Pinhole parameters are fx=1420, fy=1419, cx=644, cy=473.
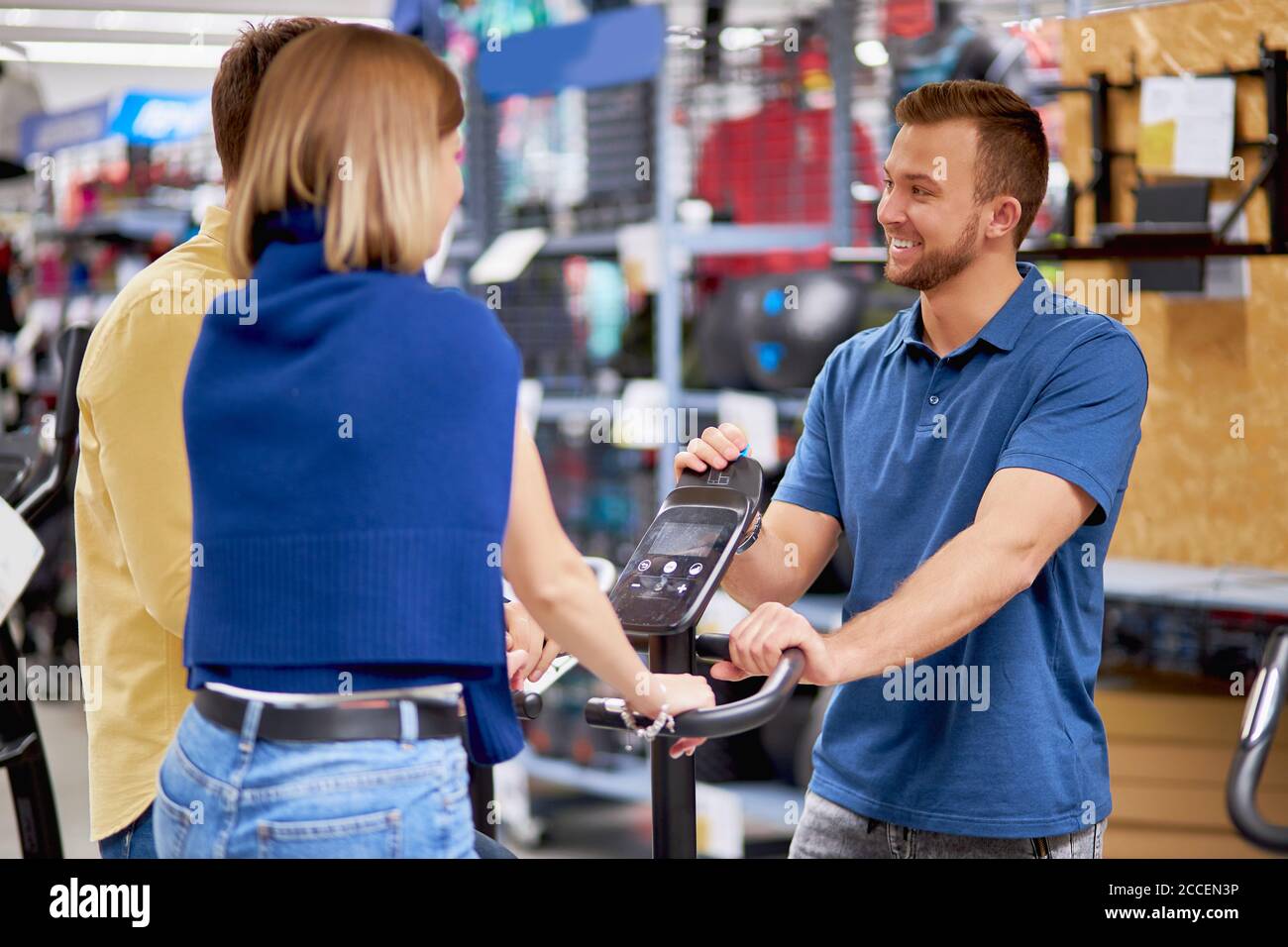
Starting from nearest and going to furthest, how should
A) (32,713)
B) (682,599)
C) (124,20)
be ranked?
(682,599) → (32,713) → (124,20)

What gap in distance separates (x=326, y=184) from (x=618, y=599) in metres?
0.67

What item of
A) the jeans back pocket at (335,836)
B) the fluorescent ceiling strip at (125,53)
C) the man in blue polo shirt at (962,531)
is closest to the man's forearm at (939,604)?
the man in blue polo shirt at (962,531)

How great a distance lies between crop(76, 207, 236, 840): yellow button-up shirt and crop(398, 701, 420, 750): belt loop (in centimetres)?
39

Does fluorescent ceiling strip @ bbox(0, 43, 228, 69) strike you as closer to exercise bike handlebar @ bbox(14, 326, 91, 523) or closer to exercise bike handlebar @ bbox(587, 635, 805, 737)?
exercise bike handlebar @ bbox(14, 326, 91, 523)

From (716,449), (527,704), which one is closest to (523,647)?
(527,704)

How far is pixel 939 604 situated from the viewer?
178 cm

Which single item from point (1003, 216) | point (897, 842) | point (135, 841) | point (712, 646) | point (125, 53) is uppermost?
point (125, 53)

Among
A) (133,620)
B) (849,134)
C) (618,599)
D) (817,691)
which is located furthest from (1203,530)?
(133,620)

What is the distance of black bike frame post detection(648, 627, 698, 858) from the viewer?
5.88 feet

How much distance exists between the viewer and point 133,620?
1712 millimetres

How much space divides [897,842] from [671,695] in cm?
54

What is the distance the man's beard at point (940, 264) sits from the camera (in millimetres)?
2031

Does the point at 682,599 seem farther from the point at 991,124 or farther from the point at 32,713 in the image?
the point at 32,713
